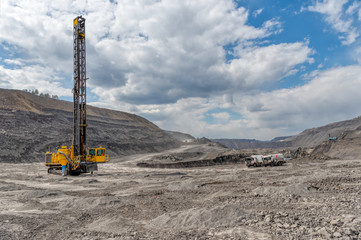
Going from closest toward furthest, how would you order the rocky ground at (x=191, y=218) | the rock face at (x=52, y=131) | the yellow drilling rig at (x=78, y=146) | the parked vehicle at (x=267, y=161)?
1. the rocky ground at (x=191, y=218)
2. the yellow drilling rig at (x=78, y=146)
3. the parked vehicle at (x=267, y=161)
4. the rock face at (x=52, y=131)

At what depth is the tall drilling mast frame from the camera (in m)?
21.9

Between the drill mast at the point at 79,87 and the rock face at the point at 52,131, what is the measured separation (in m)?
18.7

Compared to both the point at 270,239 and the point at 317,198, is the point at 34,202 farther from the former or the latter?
the point at 317,198

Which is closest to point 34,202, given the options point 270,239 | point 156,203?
point 156,203

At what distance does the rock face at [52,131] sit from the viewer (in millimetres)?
39656

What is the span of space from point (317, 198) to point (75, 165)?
17703 millimetres

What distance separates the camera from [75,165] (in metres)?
20.5

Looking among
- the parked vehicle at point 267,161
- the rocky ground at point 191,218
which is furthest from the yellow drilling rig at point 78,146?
the parked vehicle at point 267,161

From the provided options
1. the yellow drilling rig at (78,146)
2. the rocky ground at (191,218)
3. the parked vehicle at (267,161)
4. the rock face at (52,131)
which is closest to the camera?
the rocky ground at (191,218)

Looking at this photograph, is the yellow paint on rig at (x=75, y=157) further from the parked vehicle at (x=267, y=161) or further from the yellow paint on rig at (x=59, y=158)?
the parked vehicle at (x=267, y=161)

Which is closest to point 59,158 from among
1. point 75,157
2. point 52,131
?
point 75,157

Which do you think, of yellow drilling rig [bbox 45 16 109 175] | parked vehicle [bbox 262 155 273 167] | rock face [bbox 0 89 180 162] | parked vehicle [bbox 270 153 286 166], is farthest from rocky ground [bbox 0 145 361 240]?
rock face [bbox 0 89 180 162]

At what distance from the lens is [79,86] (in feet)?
75.2

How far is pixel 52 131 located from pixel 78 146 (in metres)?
30.1
